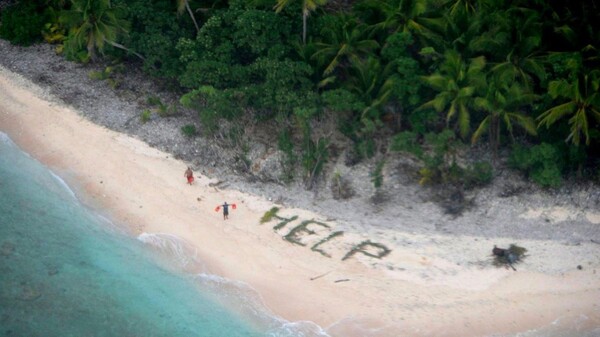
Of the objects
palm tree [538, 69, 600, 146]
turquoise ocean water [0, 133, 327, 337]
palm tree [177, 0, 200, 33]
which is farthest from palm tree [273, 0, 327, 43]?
turquoise ocean water [0, 133, 327, 337]

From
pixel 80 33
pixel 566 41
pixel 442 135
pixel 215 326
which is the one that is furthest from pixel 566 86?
pixel 80 33

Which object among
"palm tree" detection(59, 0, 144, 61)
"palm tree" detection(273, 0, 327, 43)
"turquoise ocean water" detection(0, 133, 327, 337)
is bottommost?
"turquoise ocean water" detection(0, 133, 327, 337)

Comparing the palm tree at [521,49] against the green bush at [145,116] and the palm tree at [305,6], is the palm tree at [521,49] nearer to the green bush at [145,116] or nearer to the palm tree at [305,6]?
the palm tree at [305,6]

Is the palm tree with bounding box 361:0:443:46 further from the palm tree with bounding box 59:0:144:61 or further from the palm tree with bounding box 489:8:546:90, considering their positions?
the palm tree with bounding box 59:0:144:61

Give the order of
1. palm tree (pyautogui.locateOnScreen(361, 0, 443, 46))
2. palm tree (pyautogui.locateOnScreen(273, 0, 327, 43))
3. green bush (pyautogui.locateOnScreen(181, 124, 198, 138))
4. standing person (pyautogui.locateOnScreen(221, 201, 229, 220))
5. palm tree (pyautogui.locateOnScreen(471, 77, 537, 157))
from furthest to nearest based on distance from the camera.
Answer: green bush (pyautogui.locateOnScreen(181, 124, 198, 138))
palm tree (pyautogui.locateOnScreen(361, 0, 443, 46))
palm tree (pyautogui.locateOnScreen(273, 0, 327, 43))
standing person (pyautogui.locateOnScreen(221, 201, 229, 220))
palm tree (pyautogui.locateOnScreen(471, 77, 537, 157))

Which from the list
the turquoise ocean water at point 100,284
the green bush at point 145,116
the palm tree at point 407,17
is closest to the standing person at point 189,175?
the turquoise ocean water at point 100,284

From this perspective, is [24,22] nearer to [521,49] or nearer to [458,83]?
[458,83]

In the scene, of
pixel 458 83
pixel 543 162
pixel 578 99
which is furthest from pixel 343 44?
pixel 578 99
